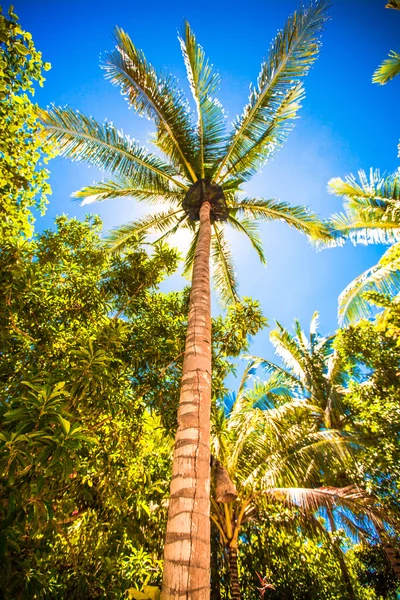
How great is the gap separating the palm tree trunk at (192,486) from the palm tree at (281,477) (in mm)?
4206

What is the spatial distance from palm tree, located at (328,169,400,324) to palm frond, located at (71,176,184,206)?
5987 millimetres

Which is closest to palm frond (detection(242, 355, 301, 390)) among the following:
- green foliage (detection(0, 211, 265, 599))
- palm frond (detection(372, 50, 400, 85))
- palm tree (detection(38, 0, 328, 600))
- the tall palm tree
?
the tall palm tree

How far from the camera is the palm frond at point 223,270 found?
902cm

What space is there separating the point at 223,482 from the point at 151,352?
2.04 metres

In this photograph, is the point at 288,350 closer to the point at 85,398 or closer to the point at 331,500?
the point at 331,500

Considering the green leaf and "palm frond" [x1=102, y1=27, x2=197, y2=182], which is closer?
the green leaf

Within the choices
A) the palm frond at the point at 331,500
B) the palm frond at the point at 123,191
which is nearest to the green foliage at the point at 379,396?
the palm frond at the point at 331,500

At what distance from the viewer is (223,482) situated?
306 centimetres

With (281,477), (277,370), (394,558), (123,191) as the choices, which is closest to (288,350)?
(277,370)

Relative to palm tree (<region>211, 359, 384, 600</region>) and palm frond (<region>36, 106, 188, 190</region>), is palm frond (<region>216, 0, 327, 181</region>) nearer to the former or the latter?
palm frond (<region>36, 106, 188, 190</region>)

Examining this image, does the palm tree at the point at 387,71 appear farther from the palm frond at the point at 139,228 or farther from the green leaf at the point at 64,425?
the green leaf at the point at 64,425

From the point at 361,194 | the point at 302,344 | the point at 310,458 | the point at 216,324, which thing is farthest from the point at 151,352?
the point at 302,344

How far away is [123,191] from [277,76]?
4.78m

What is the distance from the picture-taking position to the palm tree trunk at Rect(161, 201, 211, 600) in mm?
1910
